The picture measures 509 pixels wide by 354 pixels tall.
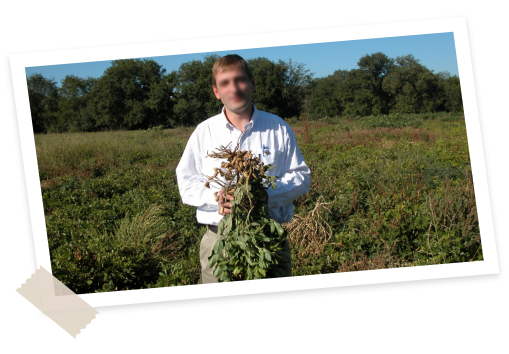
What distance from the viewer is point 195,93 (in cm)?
628

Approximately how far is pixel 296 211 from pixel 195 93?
337 cm

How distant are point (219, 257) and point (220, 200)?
1.25 feet

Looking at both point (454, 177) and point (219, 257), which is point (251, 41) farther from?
point (454, 177)

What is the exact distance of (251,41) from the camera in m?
2.53

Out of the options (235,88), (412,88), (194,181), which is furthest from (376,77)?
(194,181)

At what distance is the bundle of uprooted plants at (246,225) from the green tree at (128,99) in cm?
348

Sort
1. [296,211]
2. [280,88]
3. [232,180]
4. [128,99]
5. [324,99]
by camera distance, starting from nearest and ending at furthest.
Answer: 1. [232,180]
2. [296,211]
3. [128,99]
4. [280,88]
5. [324,99]

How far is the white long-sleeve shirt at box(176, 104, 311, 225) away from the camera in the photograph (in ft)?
7.23

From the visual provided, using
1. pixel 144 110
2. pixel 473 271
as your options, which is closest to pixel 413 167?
pixel 473 271

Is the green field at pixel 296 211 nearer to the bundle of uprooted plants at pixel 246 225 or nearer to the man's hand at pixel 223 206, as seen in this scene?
the bundle of uprooted plants at pixel 246 225

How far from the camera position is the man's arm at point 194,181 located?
220 cm

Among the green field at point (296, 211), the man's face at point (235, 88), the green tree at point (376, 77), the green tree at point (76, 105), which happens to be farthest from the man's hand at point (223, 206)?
the green tree at point (376, 77)

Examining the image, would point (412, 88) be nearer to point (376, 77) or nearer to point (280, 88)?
point (376, 77)

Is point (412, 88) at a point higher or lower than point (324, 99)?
lower
